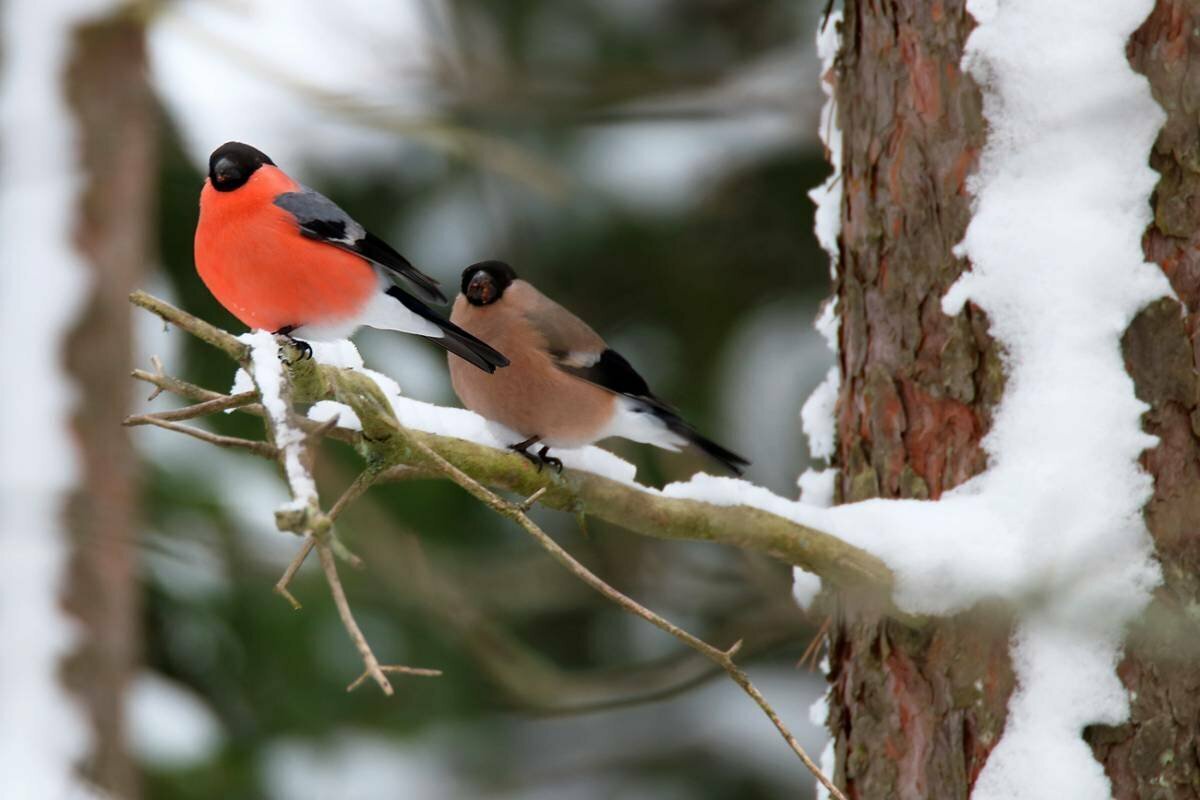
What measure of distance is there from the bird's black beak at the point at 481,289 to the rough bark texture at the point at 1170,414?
1.49 m

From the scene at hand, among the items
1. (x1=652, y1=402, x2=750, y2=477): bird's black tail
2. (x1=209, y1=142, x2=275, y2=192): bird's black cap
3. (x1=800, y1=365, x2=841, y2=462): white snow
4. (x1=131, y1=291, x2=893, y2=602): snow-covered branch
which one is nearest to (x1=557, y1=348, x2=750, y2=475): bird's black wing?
(x1=652, y1=402, x2=750, y2=477): bird's black tail

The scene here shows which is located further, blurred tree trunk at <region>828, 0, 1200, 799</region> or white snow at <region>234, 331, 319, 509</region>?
blurred tree trunk at <region>828, 0, 1200, 799</region>

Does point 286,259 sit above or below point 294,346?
above

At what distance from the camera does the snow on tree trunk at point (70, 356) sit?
4500 mm

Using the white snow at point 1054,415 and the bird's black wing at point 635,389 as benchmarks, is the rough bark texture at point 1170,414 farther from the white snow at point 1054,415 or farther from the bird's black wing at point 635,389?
the bird's black wing at point 635,389

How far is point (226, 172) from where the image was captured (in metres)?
2.16

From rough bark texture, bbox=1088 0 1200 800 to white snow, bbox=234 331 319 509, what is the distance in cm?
126

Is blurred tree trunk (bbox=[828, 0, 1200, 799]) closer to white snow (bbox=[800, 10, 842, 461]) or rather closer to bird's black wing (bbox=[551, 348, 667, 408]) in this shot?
white snow (bbox=[800, 10, 842, 461])

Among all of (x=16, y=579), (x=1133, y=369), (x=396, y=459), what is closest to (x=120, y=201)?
(x=16, y=579)

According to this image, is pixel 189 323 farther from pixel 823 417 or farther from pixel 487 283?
pixel 487 283

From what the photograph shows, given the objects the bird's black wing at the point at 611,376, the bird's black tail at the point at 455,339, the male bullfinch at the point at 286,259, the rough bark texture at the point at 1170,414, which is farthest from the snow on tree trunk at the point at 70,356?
the rough bark texture at the point at 1170,414

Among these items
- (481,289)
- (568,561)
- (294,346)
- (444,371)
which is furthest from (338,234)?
(444,371)

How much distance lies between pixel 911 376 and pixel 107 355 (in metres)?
3.05

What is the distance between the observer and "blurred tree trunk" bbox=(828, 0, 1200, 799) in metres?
2.16
